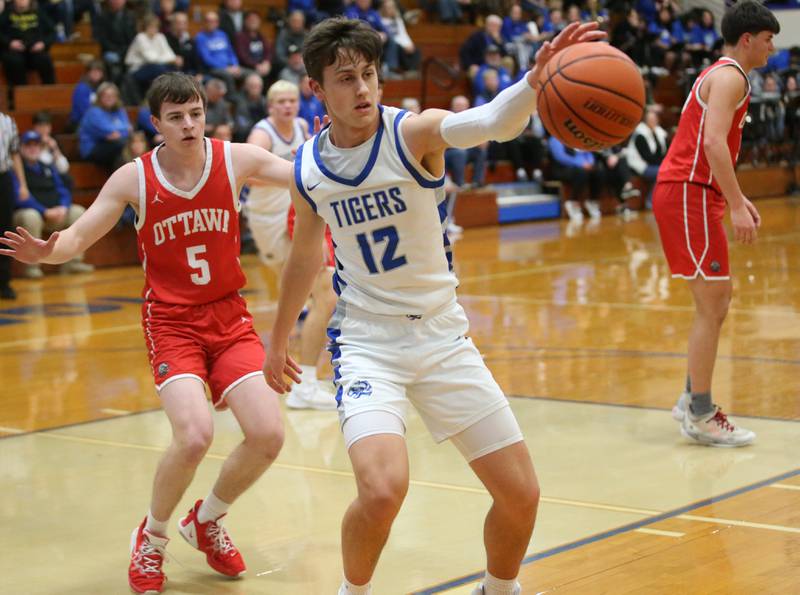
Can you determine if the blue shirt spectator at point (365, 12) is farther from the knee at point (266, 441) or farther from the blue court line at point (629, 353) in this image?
the knee at point (266, 441)

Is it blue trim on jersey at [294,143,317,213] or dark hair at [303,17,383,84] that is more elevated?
dark hair at [303,17,383,84]

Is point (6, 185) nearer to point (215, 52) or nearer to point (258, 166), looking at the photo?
point (215, 52)

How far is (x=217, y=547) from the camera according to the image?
435 centimetres

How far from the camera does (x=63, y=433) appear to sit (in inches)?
259

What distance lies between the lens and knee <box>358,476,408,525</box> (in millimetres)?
3346

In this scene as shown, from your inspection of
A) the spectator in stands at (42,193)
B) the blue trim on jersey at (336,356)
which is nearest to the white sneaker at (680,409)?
the blue trim on jersey at (336,356)

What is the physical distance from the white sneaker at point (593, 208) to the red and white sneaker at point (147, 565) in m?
15.0

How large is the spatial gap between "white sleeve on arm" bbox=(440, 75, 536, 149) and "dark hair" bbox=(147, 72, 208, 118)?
141 centimetres

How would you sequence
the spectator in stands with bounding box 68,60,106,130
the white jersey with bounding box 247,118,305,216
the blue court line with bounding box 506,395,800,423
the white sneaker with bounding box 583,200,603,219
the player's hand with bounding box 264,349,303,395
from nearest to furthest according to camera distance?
1. the player's hand with bounding box 264,349,303,395
2. the blue court line with bounding box 506,395,800,423
3. the white jersey with bounding box 247,118,305,216
4. the spectator in stands with bounding box 68,60,106,130
5. the white sneaker with bounding box 583,200,603,219

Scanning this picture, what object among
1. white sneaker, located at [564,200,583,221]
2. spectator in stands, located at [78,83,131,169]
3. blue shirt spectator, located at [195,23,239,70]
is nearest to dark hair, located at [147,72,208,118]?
spectator in stands, located at [78,83,131,169]

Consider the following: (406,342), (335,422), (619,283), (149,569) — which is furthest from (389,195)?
(619,283)

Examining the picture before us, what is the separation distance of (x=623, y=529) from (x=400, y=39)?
1527 centimetres

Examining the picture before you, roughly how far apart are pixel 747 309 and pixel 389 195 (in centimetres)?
660

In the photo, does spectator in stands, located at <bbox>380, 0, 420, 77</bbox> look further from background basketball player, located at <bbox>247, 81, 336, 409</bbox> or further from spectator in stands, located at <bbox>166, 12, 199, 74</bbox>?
background basketball player, located at <bbox>247, 81, 336, 409</bbox>
